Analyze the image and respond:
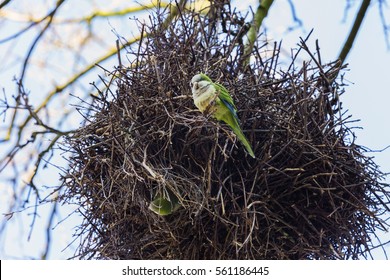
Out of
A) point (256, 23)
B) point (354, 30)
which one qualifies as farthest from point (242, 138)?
point (354, 30)

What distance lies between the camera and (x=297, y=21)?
4066mm

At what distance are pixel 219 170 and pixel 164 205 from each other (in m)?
0.24

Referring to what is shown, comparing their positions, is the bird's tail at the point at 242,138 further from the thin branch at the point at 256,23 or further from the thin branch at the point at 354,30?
the thin branch at the point at 354,30

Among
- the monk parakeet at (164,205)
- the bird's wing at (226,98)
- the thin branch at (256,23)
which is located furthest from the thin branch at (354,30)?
the monk parakeet at (164,205)

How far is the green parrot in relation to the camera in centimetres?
258

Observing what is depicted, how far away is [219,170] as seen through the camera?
8.61 ft

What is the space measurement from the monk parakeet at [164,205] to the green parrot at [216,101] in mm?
335

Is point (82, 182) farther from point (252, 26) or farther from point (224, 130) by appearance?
point (252, 26)

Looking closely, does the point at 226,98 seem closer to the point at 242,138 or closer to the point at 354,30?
the point at 242,138

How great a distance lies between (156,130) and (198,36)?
523mm

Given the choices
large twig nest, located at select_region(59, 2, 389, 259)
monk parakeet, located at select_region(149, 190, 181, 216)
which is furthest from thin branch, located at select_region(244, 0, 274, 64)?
monk parakeet, located at select_region(149, 190, 181, 216)

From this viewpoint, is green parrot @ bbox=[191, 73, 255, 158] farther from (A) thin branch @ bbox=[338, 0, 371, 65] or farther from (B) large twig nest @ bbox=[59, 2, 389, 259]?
(A) thin branch @ bbox=[338, 0, 371, 65]

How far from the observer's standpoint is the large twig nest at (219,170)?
8.54ft

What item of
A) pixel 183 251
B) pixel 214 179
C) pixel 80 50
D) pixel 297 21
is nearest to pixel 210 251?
pixel 183 251
